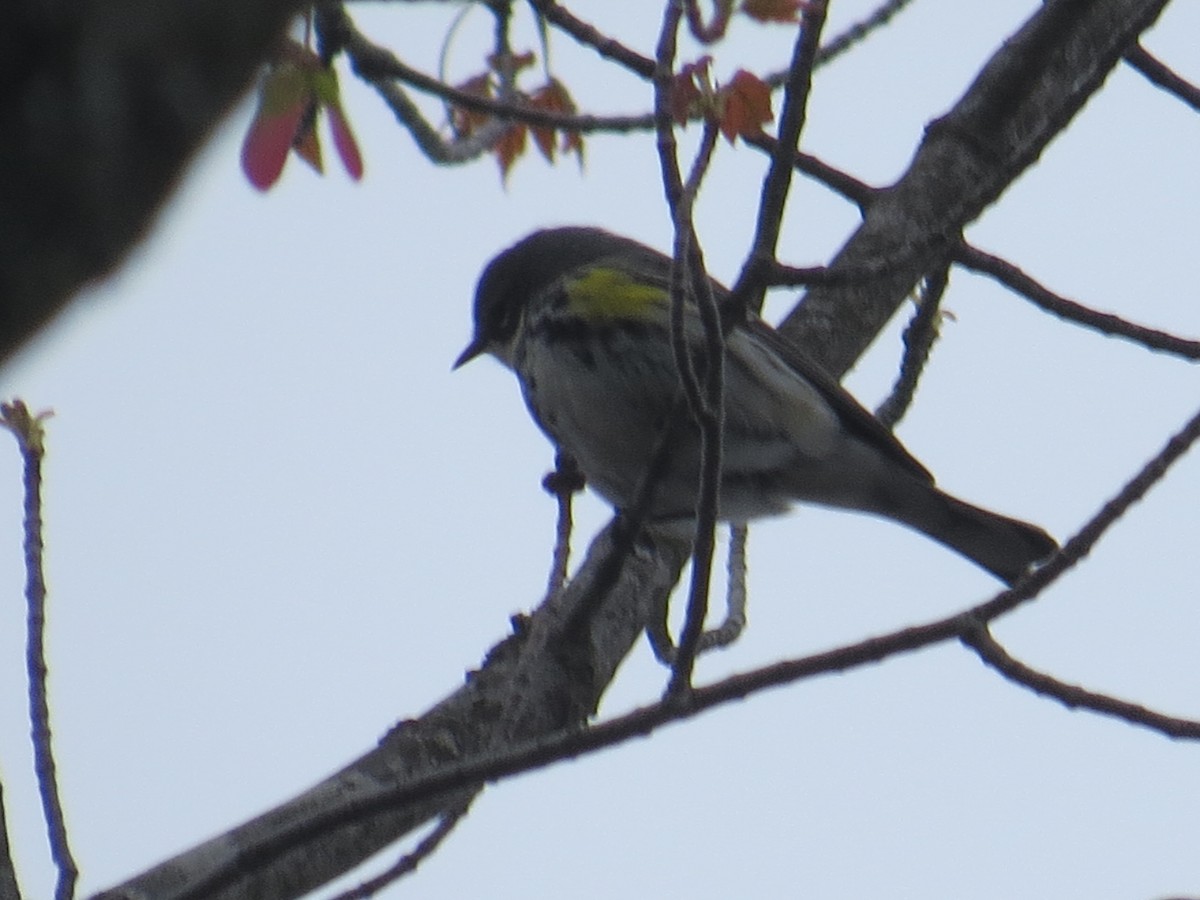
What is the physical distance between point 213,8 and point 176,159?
0.34 ft

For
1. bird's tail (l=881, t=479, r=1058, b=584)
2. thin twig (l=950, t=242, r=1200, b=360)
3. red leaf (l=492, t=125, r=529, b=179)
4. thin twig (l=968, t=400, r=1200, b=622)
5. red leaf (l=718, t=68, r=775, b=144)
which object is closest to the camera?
thin twig (l=968, t=400, r=1200, b=622)

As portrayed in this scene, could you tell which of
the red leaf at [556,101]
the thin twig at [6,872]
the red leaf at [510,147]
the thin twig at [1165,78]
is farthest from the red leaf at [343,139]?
the thin twig at [1165,78]

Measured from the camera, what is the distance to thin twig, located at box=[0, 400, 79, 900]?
2822 mm

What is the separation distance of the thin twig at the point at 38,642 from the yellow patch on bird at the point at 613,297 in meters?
1.92

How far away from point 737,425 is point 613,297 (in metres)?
0.53

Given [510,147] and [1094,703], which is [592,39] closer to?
[510,147]

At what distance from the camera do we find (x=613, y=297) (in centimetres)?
498

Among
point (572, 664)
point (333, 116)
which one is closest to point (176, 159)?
point (333, 116)

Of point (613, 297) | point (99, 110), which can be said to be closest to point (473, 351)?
point (613, 297)

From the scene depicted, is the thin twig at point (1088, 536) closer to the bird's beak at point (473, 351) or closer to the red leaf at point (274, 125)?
the red leaf at point (274, 125)

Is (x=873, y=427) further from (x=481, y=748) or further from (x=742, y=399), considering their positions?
(x=481, y=748)

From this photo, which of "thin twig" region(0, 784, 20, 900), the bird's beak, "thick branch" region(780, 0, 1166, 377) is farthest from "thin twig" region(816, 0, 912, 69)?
"thin twig" region(0, 784, 20, 900)

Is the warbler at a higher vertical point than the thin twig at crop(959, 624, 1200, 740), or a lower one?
higher

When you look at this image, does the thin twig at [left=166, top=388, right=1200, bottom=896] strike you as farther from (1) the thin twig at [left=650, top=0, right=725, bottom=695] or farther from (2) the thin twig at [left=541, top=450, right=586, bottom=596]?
(2) the thin twig at [left=541, top=450, right=586, bottom=596]
